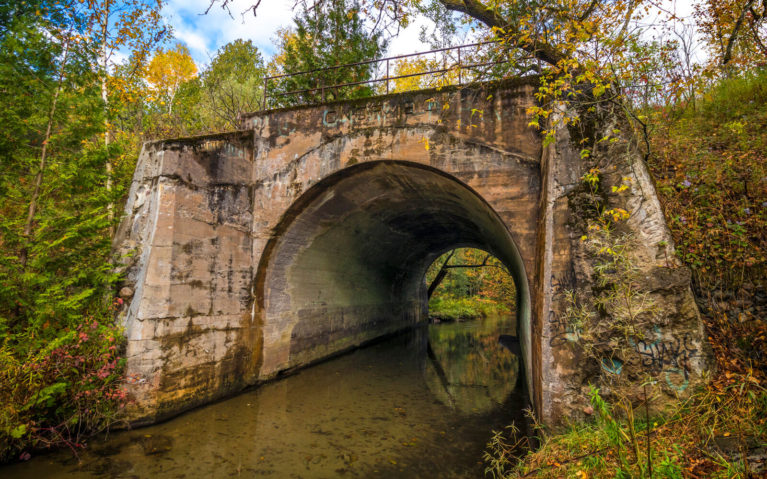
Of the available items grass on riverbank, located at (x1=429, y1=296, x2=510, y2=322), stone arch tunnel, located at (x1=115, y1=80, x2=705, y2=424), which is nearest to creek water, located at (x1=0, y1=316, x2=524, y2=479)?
stone arch tunnel, located at (x1=115, y1=80, x2=705, y2=424)

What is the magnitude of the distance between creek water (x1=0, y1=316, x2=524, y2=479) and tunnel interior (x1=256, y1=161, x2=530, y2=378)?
1.16 metres

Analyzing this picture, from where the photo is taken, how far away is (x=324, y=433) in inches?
215

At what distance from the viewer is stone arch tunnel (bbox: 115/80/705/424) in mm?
4309

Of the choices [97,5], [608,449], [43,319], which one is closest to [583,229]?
[608,449]

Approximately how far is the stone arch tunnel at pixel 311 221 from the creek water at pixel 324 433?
0.62 metres

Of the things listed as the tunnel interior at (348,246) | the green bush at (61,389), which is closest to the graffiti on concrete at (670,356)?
the tunnel interior at (348,246)

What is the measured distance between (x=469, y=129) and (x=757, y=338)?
179 inches

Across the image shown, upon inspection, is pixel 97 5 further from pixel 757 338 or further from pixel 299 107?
pixel 757 338

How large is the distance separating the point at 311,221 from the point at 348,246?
7.55ft

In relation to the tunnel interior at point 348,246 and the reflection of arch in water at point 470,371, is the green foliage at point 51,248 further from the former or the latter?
the reflection of arch in water at point 470,371

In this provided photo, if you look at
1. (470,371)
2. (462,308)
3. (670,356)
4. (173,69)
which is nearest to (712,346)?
(670,356)

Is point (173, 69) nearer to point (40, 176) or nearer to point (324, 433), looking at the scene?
point (40, 176)

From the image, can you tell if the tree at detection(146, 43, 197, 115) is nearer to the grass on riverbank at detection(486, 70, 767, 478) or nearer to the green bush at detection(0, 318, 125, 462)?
the green bush at detection(0, 318, 125, 462)

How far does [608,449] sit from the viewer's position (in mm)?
2844
